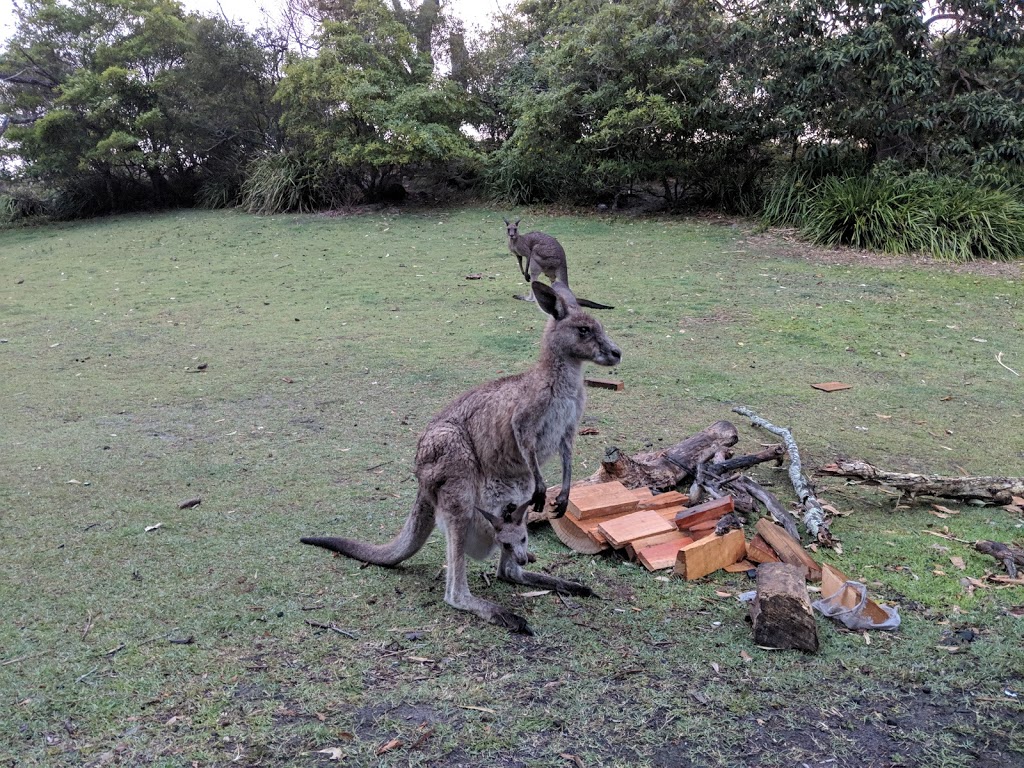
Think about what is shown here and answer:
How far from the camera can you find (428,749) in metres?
2.24

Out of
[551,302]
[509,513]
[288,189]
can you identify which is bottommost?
[509,513]

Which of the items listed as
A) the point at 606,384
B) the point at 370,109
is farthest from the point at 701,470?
the point at 370,109

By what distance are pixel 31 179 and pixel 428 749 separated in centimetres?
1765

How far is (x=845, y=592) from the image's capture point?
291 centimetres

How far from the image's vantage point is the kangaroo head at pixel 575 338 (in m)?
3.18

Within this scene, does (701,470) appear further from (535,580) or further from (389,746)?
(389,746)

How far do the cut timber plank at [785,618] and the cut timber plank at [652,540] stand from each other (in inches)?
28.0

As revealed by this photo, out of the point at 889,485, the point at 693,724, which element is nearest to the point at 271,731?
the point at 693,724

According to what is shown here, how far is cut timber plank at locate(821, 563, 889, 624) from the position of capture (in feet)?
9.27

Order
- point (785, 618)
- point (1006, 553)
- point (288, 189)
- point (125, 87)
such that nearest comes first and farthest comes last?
1. point (785, 618)
2. point (1006, 553)
3. point (288, 189)
4. point (125, 87)

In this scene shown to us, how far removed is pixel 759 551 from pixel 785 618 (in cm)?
68

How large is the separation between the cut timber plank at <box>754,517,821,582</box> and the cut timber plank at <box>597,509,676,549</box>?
1.29 ft

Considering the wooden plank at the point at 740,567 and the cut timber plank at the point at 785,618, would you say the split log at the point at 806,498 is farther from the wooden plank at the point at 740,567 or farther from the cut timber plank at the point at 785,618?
the cut timber plank at the point at 785,618

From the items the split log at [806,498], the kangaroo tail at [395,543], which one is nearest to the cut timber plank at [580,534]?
the kangaroo tail at [395,543]
